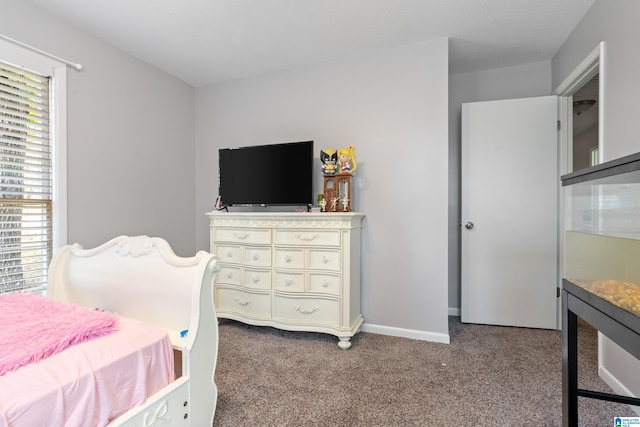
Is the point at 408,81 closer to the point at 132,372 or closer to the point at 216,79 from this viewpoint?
the point at 216,79

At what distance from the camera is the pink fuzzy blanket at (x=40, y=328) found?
0.93 m

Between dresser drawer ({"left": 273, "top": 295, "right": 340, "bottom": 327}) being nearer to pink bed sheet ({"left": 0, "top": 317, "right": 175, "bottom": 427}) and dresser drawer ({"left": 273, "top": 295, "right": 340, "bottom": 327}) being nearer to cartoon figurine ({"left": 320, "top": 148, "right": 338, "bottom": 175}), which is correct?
cartoon figurine ({"left": 320, "top": 148, "right": 338, "bottom": 175})

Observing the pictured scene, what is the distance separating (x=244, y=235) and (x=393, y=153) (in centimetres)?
150

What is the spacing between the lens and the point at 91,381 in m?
0.91

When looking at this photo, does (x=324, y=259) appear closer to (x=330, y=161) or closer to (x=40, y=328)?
(x=330, y=161)

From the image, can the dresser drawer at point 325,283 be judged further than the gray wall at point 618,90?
Yes

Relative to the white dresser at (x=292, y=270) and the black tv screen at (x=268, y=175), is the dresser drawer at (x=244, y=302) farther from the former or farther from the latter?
the black tv screen at (x=268, y=175)

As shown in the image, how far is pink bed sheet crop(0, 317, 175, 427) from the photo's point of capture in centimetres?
78

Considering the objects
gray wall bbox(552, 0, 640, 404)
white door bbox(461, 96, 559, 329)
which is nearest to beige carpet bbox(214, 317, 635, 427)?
gray wall bbox(552, 0, 640, 404)

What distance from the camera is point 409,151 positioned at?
248cm

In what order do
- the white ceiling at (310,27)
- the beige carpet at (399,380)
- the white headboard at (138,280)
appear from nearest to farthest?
the white headboard at (138,280) → the beige carpet at (399,380) → the white ceiling at (310,27)

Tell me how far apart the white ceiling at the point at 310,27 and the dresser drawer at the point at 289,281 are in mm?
1960

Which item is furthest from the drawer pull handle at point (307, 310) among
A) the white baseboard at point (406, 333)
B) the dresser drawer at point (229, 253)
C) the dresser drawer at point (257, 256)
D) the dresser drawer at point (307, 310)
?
the dresser drawer at point (229, 253)

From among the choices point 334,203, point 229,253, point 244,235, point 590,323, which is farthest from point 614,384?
point 229,253
